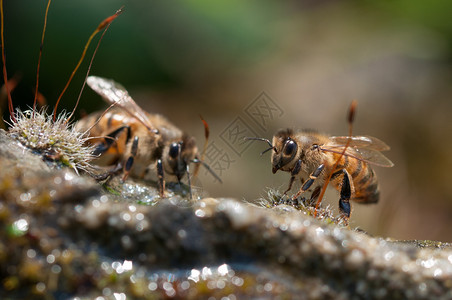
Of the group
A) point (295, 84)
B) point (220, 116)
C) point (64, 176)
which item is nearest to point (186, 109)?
point (220, 116)

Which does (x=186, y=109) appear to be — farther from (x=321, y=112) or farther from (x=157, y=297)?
(x=157, y=297)

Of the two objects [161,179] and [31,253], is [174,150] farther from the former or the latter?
[31,253]

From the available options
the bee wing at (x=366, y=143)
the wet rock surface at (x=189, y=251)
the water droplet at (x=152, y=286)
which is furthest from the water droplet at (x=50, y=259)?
the bee wing at (x=366, y=143)

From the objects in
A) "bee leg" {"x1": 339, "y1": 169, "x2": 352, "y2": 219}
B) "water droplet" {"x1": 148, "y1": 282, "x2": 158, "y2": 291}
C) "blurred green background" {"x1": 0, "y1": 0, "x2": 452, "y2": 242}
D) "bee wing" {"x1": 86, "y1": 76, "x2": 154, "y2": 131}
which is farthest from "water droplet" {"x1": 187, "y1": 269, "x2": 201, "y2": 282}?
"blurred green background" {"x1": 0, "y1": 0, "x2": 452, "y2": 242}

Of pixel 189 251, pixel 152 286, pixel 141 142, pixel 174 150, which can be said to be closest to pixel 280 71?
pixel 141 142

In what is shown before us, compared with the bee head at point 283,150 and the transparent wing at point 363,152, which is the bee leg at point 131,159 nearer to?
the bee head at point 283,150

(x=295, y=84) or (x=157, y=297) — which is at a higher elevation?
(x=295, y=84)
